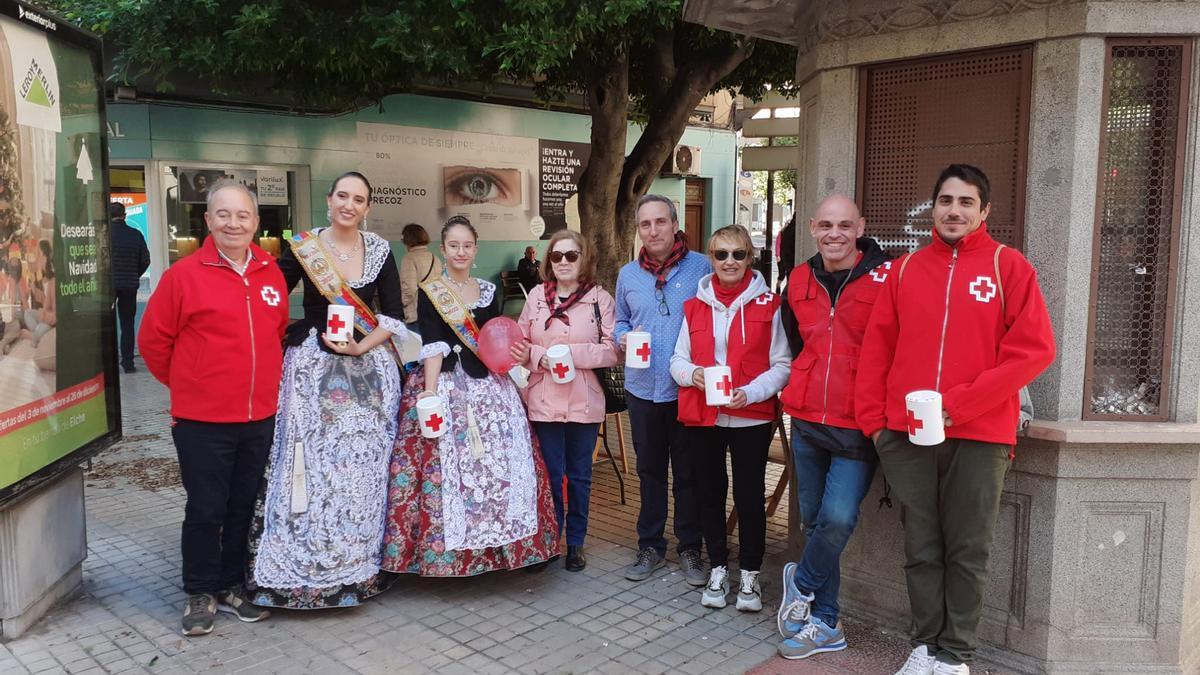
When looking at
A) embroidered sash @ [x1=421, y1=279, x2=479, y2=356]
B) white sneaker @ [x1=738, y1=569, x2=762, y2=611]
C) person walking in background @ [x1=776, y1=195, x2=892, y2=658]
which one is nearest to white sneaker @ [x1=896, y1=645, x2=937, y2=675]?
person walking in background @ [x1=776, y1=195, x2=892, y2=658]

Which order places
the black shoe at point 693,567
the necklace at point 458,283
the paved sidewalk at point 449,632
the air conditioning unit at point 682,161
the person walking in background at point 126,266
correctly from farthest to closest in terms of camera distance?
the air conditioning unit at point 682,161 < the person walking in background at point 126,266 < the black shoe at point 693,567 < the necklace at point 458,283 < the paved sidewalk at point 449,632

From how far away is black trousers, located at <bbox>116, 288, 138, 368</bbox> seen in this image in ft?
33.0

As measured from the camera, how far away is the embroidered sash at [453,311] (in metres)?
4.23

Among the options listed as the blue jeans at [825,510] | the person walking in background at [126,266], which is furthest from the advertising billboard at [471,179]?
the blue jeans at [825,510]

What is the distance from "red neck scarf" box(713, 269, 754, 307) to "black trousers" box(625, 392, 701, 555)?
60 centimetres

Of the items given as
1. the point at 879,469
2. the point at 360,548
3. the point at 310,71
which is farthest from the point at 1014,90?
the point at 310,71

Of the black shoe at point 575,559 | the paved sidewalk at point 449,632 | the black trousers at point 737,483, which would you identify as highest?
the black trousers at point 737,483

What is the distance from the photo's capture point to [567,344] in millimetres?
4441

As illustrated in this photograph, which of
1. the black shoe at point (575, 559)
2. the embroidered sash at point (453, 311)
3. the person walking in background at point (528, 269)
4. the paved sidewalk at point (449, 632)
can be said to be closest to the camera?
the paved sidewalk at point (449, 632)

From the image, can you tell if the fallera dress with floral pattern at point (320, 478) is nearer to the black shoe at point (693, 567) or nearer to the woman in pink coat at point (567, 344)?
the woman in pink coat at point (567, 344)

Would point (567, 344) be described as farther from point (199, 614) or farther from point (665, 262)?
point (199, 614)

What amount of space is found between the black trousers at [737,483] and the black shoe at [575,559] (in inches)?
28.4

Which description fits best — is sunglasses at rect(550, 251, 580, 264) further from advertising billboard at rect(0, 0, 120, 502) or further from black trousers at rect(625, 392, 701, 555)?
advertising billboard at rect(0, 0, 120, 502)

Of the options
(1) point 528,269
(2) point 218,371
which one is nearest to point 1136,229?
(2) point 218,371
